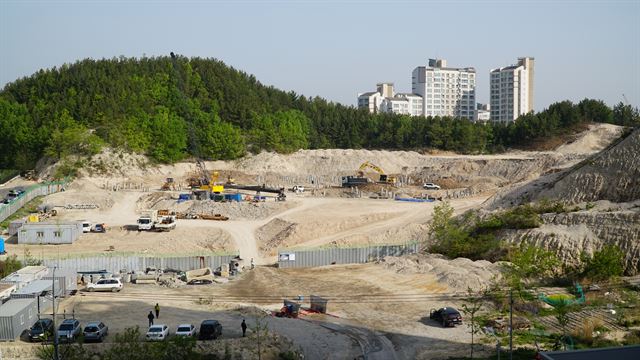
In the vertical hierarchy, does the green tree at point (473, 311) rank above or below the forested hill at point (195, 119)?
below

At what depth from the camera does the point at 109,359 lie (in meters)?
26.4

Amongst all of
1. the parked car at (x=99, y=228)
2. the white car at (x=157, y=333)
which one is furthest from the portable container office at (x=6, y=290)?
the parked car at (x=99, y=228)

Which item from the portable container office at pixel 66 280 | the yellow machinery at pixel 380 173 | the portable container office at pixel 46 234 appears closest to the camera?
the portable container office at pixel 66 280

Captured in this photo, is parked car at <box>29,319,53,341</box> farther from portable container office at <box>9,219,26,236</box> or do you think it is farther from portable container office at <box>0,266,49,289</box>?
portable container office at <box>9,219,26,236</box>

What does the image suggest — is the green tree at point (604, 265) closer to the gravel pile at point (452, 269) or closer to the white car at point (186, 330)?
the gravel pile at point (452, 269)

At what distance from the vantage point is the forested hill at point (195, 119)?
101188 millimetres

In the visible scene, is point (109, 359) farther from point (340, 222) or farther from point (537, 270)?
point (340, 222)

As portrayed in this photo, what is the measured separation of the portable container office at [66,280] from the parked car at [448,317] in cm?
2029

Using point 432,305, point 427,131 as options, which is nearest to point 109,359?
point 432,305

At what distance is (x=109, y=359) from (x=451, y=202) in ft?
172

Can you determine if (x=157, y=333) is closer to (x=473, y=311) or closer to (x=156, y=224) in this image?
(x=473, y=311)

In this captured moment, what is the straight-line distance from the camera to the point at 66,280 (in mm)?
39938

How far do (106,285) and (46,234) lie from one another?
19.2 metres

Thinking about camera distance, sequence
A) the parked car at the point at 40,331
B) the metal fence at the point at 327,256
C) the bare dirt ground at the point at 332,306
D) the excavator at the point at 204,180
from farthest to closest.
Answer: the excavator at the point at 204,180 → the metal fence at the point at 327,256 → the bare dirt ground at the point at 332,306 → the parked car at the point at 40,331
